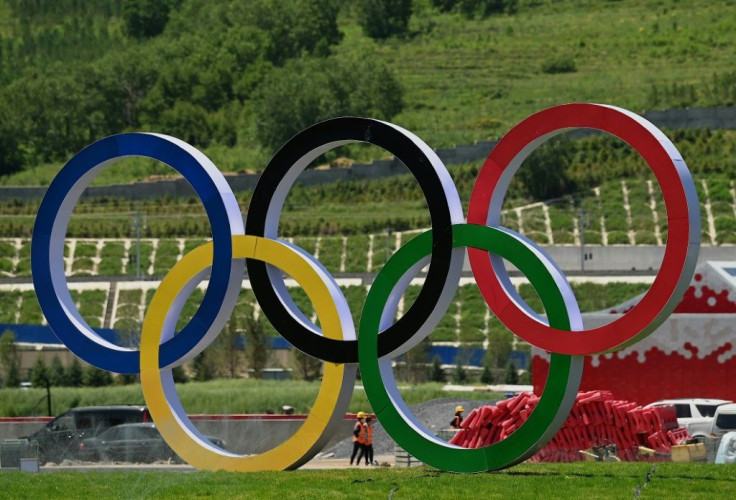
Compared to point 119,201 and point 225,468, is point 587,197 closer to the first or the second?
point 119,201

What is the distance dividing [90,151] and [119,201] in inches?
2793

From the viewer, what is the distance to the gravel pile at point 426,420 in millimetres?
43531

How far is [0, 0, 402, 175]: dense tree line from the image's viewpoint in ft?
397

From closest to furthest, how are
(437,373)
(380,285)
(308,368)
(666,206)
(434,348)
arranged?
(666,206) < (380,285) < (437,373) < (308,368) < (434,348)

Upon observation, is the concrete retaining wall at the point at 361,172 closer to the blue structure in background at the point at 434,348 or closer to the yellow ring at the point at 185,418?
the blue structure in background at the point at 434,348

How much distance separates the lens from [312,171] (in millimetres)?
102375

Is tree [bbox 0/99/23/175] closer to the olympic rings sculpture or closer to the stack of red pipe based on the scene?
the stack of red pipe

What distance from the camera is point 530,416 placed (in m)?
27.9

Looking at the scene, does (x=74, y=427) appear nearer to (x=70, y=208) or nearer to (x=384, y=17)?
(x=70, y=208)

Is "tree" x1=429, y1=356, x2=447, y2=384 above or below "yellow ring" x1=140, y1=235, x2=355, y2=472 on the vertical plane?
below

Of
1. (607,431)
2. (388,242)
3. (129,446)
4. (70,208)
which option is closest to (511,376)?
(388,242)

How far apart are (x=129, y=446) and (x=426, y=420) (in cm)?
1107

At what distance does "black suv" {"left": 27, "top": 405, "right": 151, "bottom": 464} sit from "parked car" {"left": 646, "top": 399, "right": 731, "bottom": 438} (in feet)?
38.7

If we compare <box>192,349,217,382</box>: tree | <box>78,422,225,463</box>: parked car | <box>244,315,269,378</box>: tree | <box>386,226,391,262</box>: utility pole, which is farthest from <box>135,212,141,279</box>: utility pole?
<box>78,422,225,463</box>: parked car
